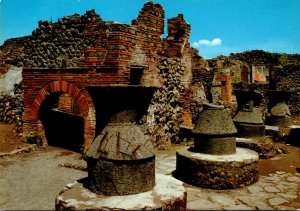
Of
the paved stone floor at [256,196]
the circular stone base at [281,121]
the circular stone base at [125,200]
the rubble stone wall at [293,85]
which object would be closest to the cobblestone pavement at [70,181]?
the paved stone floor at [256,196]

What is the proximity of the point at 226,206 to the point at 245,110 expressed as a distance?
480cm

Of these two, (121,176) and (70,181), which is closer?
(121,176)

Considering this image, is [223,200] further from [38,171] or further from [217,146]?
[38,171]

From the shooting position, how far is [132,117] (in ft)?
10.8

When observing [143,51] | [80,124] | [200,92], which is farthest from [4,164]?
[200,92]

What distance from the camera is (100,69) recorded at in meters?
7.60

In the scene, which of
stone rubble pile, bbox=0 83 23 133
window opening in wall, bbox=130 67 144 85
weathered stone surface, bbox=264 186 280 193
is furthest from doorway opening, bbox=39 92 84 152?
weathered stone surface, bbox=264 186 280 193

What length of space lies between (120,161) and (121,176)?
15 centimetres

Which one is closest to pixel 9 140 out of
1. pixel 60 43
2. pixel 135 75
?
pixel 60 43

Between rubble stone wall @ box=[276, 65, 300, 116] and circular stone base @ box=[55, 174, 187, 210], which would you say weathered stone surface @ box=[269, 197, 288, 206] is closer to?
circular stone base @ box=[55, 174, 187, 210]

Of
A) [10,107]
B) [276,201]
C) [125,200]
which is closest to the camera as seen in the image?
[125,200]

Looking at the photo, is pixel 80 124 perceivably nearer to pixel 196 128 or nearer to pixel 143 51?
pixel 143 51

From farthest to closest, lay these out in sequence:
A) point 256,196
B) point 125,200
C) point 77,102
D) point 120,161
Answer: point 77,102 → point 256,196 → point 120,161 → point 125,200

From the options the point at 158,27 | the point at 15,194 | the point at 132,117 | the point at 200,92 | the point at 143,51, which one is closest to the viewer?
the point at 132,117
